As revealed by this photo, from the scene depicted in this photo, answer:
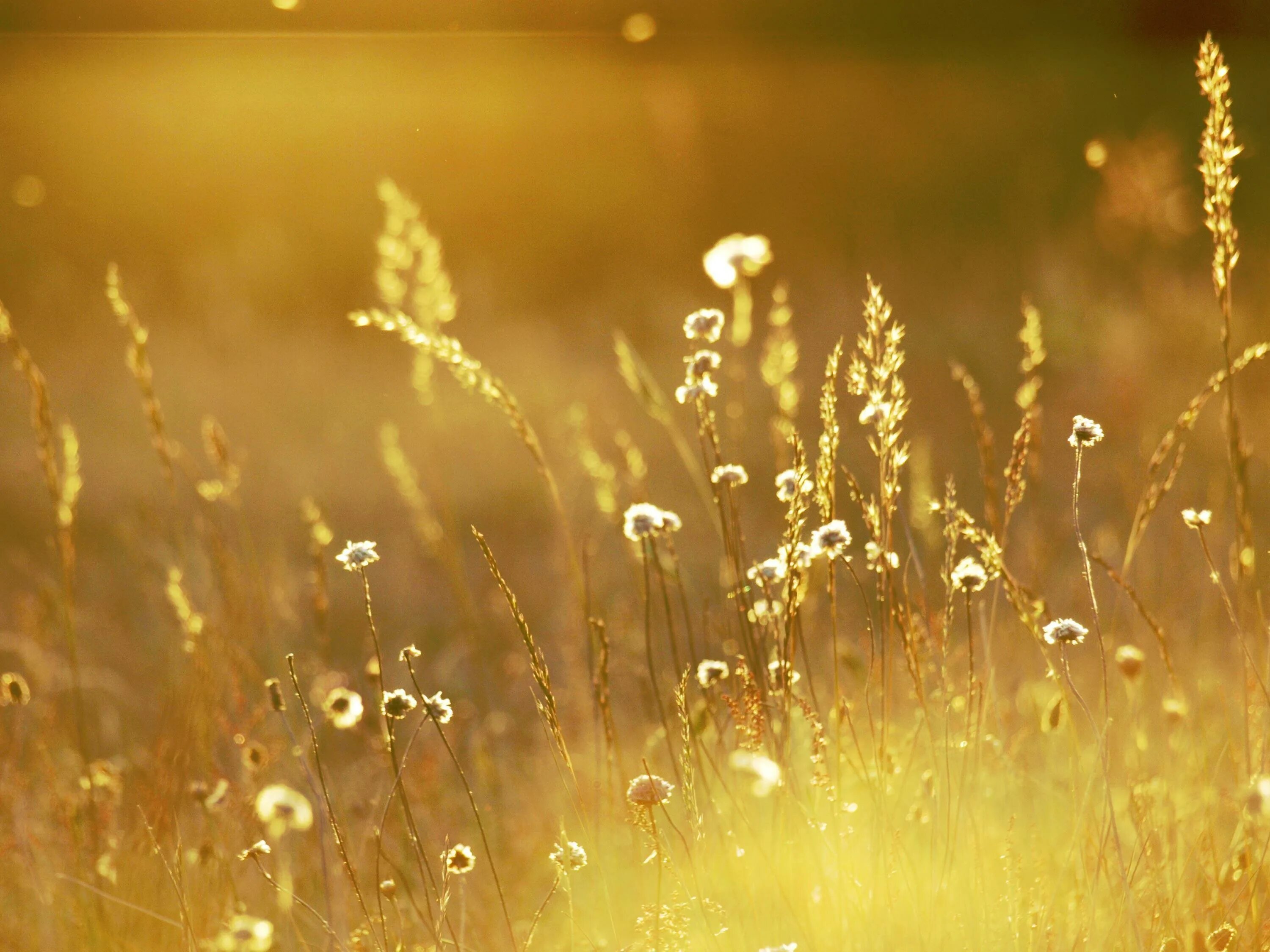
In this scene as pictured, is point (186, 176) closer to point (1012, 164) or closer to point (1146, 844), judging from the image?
point (1012, 164)

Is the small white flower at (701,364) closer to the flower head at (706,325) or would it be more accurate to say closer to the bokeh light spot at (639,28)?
the flower head at (706,325)

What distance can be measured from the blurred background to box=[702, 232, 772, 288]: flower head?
2.74 metres

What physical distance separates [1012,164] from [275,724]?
27.6 feet

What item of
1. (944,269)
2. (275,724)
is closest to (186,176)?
(944,269)

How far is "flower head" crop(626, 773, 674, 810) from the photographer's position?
Result: 1.22 metres

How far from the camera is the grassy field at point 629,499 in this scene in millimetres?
1381

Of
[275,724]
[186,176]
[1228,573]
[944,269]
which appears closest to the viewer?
[275,724]

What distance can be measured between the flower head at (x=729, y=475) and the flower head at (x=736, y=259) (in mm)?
246

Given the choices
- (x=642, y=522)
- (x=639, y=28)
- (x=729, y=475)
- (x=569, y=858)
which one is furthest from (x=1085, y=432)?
(x=639, y=28)

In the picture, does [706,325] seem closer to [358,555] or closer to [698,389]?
[698,389]

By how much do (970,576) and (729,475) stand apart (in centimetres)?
37

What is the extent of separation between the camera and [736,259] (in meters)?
1.33

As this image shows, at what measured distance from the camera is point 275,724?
2406 millimetres

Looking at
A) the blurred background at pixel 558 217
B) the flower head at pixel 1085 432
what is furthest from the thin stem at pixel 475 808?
the blurred background at pixel 558 217
